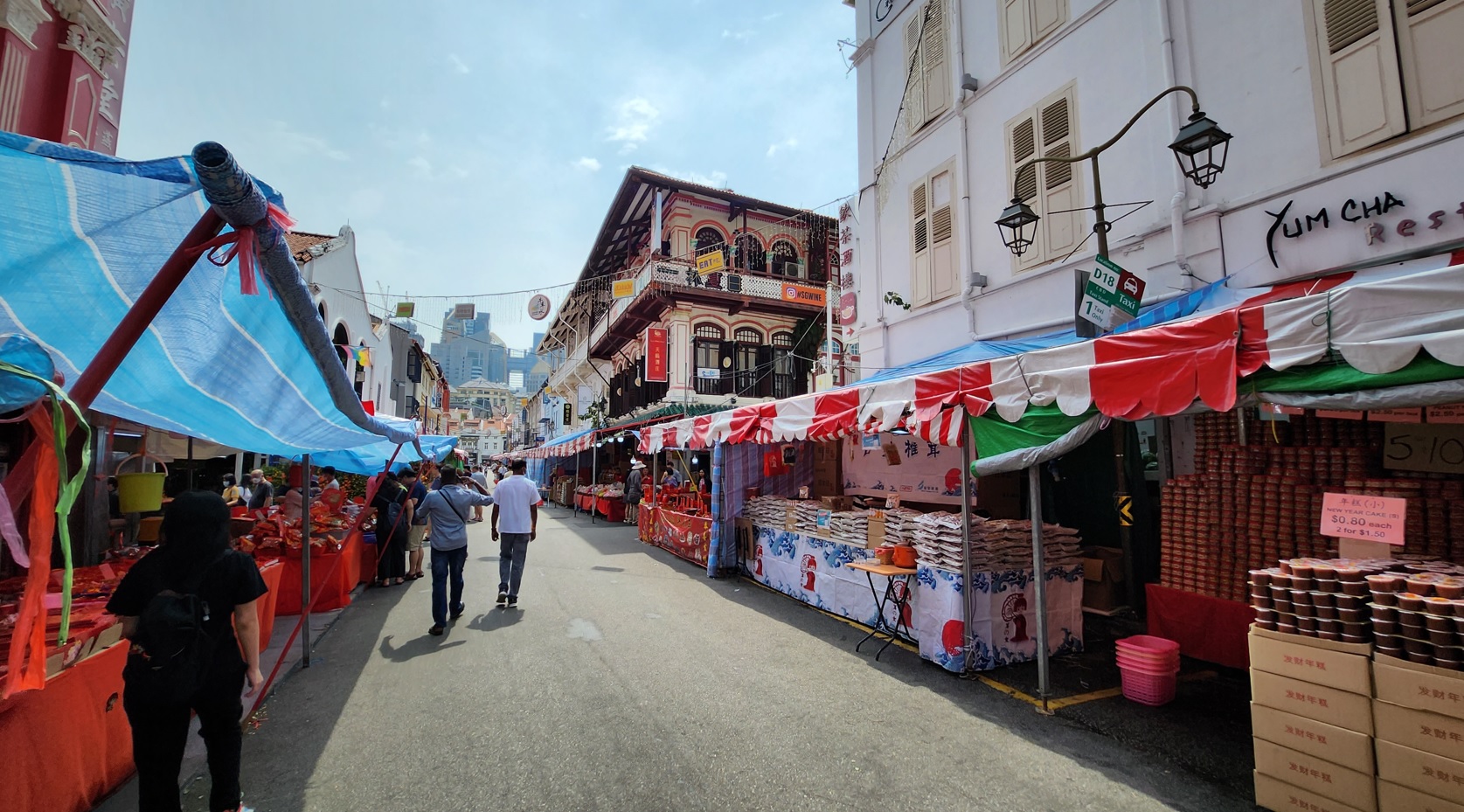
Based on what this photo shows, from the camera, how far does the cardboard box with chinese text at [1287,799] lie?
314cm

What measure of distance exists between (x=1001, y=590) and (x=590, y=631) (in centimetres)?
439

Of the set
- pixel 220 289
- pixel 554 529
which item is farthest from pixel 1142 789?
pixel 554 529

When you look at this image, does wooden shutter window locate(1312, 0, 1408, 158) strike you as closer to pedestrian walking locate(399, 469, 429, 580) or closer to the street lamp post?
the street lamp post

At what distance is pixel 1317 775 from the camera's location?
320cm

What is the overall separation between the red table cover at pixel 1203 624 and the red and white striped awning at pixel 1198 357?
2697 millimetres

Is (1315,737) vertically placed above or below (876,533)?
below

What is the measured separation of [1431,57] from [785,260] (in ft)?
62.1

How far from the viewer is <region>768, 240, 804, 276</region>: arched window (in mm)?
23453

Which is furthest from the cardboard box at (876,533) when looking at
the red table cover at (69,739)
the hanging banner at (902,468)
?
the red table cover at (69,739)

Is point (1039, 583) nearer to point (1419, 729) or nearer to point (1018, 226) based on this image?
point (1419, 729)

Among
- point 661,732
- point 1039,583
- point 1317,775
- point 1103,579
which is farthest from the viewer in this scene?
point 1103,579

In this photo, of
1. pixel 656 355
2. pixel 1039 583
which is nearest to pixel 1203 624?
pixel 1039 583

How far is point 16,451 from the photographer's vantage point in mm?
5672

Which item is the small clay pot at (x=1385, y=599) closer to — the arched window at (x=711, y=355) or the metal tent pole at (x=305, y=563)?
the metal tent pole at (x=305, y=563)
